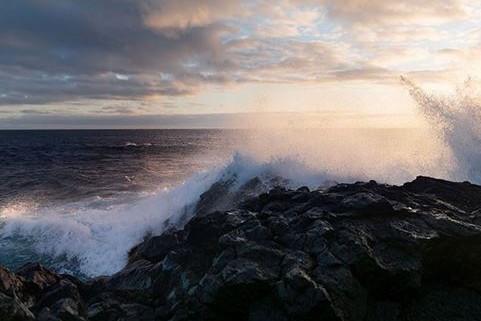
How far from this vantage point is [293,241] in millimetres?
9312

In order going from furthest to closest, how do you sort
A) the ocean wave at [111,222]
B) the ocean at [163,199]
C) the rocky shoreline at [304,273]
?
the ocean at [163,199] → the ocean wave at [111,222] → the rocky shoreline at [304,273]

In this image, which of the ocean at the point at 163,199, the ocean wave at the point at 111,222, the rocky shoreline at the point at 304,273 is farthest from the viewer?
the ocean at the point at 163,199

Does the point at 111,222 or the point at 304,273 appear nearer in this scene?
the point at 304,273

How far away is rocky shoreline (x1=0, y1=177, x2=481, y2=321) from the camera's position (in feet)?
26.2

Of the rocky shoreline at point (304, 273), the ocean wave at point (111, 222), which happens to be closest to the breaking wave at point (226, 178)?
the ocean wave at point (111, 222)

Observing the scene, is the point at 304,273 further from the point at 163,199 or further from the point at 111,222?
the point at 163,199

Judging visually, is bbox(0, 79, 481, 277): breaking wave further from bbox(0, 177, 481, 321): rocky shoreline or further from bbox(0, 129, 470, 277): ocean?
bbox(0, 177, 481, 321): rocky shoreline

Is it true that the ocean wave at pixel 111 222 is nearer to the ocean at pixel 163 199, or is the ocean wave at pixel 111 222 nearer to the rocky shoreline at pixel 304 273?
the ocean at pixel 163 199

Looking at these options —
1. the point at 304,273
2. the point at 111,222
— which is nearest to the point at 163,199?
the point at 111,222

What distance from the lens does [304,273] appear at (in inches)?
315

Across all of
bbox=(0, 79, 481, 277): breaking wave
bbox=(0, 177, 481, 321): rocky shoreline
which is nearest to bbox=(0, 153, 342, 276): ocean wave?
bbox=(0, 79, 481, 277): breaking wave

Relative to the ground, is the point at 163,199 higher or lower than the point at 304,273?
lower

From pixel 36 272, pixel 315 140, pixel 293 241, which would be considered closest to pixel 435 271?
pixel 293 241

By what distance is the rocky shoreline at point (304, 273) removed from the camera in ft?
26.2
